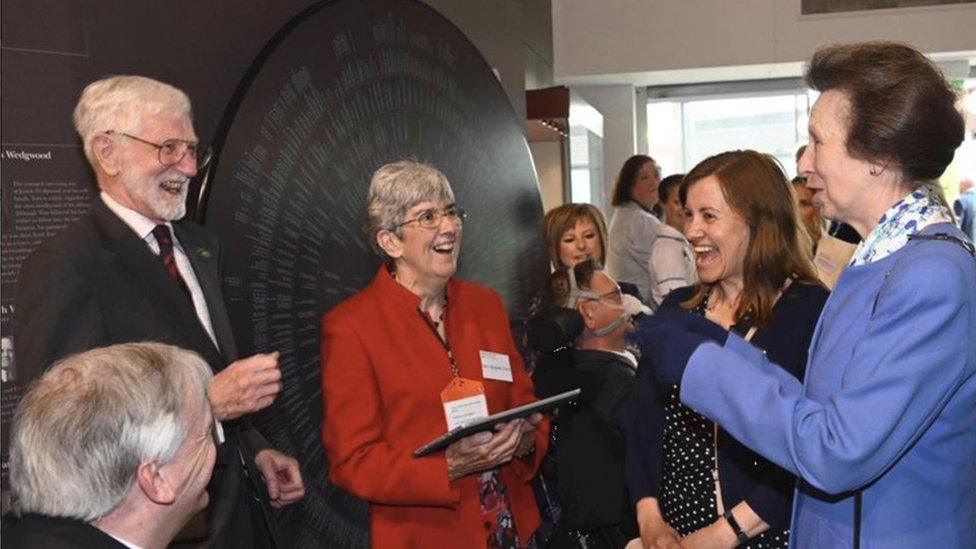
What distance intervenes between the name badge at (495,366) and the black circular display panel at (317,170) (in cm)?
58

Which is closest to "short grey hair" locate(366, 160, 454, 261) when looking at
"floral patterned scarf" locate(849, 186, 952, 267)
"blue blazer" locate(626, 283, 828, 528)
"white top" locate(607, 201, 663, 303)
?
"blue blazer" locate(626, 283, 828, 528)

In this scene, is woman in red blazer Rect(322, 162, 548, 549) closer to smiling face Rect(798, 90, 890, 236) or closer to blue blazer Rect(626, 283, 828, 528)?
blue blazer Rect(626, 283, 828, 528)

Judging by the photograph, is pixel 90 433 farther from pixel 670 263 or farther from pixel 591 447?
pixel 670 263

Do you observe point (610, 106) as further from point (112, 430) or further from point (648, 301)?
point (112, 430)

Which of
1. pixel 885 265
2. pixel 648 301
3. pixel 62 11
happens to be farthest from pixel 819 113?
pixel 648 301

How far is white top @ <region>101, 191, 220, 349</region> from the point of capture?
2.32m

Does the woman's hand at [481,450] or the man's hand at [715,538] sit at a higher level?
the woman's hand at [481,450]

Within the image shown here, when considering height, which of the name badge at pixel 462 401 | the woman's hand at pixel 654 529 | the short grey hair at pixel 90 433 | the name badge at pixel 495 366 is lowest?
the woman's hand at pixel 654 529

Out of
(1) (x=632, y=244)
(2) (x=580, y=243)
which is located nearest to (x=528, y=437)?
(2) (x=580, y=243)

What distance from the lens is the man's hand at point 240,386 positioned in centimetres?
215

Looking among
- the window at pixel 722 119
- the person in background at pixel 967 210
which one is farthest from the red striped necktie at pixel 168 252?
the window at pixel 722 119

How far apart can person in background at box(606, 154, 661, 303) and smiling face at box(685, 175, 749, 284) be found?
407 cm

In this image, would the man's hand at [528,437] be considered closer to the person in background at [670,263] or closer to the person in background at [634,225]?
the person in background at [670,263]

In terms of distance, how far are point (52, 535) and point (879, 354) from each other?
1.27m
